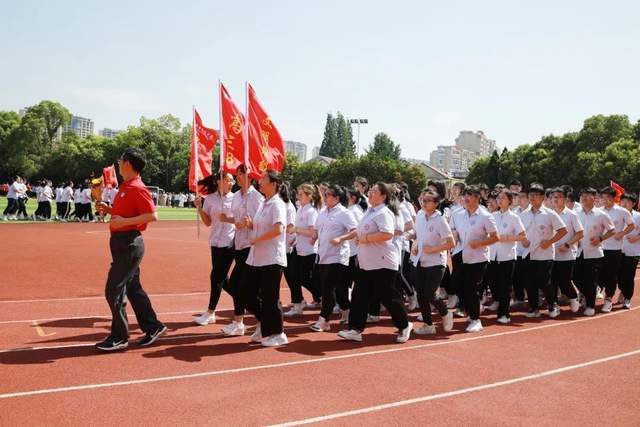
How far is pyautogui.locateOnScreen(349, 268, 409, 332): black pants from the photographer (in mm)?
7262

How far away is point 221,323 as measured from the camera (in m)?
8.30

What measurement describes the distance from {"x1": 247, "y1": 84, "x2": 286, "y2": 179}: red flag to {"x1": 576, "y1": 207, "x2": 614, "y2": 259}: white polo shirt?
239 inches

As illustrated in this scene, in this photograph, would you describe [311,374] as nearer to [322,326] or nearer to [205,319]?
[322,326]

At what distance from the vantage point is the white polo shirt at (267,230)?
675 centimetres

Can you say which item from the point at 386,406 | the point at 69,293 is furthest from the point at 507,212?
the point at 69,293

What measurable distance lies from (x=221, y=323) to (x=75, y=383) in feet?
10.6

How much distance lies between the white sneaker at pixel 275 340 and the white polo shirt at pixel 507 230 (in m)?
4.25

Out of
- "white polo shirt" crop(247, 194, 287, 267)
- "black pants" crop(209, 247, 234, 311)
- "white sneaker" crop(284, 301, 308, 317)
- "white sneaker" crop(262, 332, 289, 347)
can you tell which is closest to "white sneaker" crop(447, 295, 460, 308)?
"white sneaker" crop(284, 301, 308, 317)

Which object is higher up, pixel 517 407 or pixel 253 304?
pixel 253 304

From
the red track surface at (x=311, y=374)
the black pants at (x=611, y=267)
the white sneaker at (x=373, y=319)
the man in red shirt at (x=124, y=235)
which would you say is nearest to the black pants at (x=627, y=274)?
the black pants at (x=611, y=267)

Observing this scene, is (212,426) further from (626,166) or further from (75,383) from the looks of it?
(626,166)

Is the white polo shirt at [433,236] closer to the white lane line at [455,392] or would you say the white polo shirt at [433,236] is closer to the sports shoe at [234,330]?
the white lane line at [455,392]

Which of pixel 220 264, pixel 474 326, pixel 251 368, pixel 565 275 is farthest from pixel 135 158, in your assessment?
pixel 565 275

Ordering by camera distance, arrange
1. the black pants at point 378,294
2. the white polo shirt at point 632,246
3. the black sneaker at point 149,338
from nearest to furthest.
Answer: the black sneaker at point 149,338
the black pants at point 378,294
the white polo shirt at point 632,246
